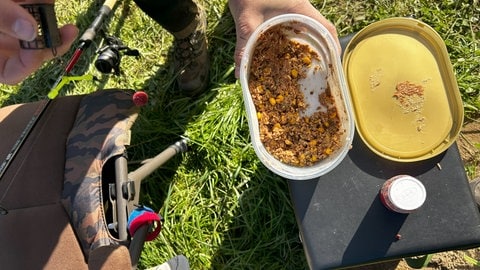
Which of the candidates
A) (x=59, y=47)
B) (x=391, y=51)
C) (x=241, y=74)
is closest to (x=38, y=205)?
(x=59, y=47)

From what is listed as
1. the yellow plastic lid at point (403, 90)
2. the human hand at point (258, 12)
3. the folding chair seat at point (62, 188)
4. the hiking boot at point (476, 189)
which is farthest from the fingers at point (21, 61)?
the hiking boot at point (476, 189)

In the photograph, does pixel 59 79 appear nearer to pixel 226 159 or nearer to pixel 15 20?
pixel 15 20

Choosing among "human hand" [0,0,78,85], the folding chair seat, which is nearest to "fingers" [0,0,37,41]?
"human hand" [0,0,78,85]

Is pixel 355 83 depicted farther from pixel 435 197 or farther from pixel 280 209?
pixel 280 209

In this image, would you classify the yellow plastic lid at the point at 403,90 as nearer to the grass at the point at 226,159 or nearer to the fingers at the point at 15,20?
the grass at the point at 226,159

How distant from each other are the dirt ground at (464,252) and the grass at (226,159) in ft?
0.30

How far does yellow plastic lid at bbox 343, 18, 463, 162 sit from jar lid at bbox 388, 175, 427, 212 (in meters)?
0.12

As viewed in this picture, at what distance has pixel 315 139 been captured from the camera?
144 cm

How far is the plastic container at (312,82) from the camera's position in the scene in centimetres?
136

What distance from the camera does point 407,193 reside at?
138 cm

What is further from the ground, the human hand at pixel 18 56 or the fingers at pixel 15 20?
the fingers at pixel 15 20

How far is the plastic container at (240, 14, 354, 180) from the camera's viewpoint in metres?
1.36

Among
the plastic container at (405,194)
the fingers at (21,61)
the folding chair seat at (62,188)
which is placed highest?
the fingers at (21,61)

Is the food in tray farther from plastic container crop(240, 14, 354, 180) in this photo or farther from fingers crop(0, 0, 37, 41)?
fingers crop(0, 0, 37, 41)
